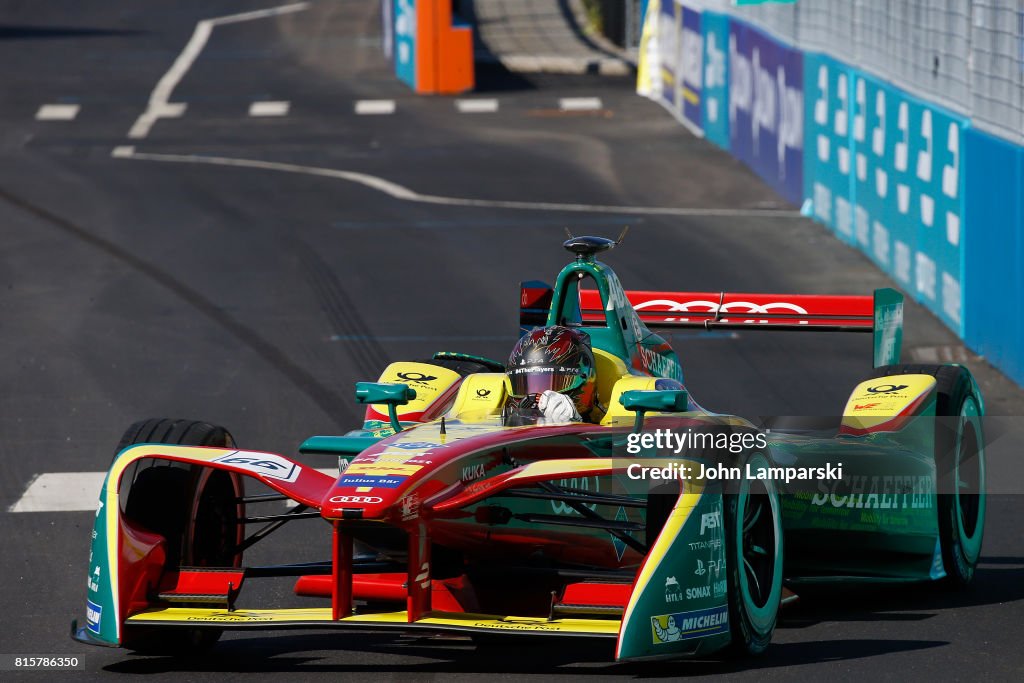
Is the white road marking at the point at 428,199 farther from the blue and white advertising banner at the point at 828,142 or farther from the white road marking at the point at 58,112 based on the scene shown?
the white road marking at the point at 58,112

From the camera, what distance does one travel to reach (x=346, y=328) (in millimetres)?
16328

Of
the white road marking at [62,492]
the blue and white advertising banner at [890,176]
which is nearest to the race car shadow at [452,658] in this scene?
the white road marking at [62,492]

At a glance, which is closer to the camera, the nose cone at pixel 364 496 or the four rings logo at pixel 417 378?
the nose cone at pixel 364 496

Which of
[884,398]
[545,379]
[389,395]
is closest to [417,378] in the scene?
[389,395]

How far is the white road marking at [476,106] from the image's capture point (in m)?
32.4

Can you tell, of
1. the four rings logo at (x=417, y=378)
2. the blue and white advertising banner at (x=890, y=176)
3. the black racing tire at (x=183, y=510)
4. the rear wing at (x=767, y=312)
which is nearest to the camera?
the black racing tire at (x=183, y=510)

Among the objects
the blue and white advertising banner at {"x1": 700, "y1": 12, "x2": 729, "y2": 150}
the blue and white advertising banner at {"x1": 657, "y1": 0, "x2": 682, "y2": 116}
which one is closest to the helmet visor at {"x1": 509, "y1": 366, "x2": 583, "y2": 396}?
the blue and white advertising banner at {"x1": 700, "y1": 12, "x2": 729, "y2": 150}

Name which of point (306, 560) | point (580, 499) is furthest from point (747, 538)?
point (306, 560)

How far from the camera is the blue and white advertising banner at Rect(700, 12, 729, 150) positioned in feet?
88.1

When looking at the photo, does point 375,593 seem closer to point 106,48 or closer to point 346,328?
point 346,328

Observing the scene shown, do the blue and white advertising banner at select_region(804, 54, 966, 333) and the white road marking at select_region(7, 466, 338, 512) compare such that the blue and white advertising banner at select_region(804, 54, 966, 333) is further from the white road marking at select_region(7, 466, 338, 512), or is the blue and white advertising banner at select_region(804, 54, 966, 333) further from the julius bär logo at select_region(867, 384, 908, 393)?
the white road marking at select_region(7, 466, 338, 512)

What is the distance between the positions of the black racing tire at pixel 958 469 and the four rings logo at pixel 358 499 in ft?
10.9

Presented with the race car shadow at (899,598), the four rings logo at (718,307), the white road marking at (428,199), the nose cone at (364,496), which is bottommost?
the white road marking at (428,199)

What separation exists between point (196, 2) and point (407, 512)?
4745 cm
